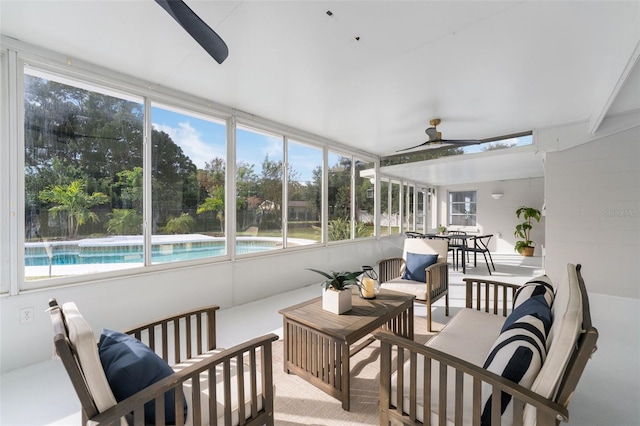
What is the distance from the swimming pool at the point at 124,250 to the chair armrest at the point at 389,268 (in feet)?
6.32

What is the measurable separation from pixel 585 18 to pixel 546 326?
223cm

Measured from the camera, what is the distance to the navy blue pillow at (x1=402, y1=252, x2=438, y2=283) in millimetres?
3385

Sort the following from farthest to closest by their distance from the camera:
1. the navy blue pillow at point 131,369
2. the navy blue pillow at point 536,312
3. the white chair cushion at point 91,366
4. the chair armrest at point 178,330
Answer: the chair armrest at point 178,330
the navy blue pillow at point 536,312
the navy blue pillow at point 131,369
the white chair cushion at point 91,366

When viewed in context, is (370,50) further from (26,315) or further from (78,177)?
(26,315)

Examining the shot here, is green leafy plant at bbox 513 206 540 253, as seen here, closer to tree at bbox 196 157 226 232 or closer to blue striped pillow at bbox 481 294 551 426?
blue striped pillow at bbox 481 294 551 426

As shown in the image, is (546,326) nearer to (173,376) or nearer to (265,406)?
(265,406)

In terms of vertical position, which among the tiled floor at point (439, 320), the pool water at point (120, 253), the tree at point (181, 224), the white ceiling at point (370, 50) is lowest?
the tiled floor at point (439, 320)

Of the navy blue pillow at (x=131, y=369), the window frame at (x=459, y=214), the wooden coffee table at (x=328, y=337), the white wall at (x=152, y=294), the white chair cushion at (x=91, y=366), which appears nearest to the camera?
the white chair cushion at (x=91, y=366)

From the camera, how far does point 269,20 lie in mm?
2035

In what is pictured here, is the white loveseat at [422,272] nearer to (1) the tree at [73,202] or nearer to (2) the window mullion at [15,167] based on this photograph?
(1) the tree at [73,202]

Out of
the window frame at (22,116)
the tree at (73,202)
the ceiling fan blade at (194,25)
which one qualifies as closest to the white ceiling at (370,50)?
the window frame at (22,116)

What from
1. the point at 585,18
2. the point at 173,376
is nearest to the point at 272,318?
the point at 173,376

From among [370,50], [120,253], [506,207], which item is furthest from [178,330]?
[506,207]

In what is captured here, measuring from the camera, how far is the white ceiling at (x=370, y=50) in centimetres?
194
